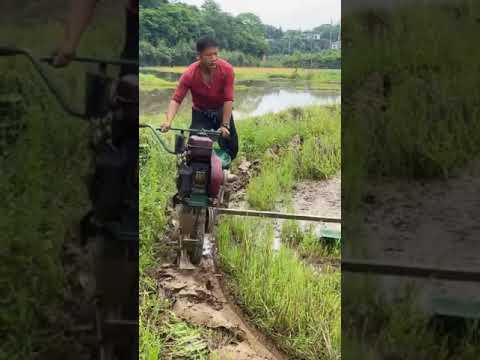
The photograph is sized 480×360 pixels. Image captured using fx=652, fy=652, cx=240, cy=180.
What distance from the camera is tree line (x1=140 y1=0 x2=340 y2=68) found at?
123 inches

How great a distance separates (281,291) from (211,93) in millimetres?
1005

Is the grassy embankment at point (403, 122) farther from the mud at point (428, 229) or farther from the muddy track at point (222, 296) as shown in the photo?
the muddy track at point (222, 296)

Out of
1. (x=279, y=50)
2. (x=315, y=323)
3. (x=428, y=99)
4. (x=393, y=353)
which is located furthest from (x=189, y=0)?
(x=393, y=353)

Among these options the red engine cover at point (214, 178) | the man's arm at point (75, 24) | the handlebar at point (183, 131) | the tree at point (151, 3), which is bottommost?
the red engine cover at point (214, 178)

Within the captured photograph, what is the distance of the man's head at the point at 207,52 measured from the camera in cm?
314

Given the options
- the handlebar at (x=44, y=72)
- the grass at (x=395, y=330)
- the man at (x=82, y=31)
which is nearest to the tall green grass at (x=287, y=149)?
the grass at (x=395, y=330)

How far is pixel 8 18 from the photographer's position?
10.9 feet

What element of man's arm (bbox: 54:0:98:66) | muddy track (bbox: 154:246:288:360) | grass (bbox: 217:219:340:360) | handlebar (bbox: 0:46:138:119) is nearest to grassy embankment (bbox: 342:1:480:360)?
grass (bbox: 217:219:340:360)

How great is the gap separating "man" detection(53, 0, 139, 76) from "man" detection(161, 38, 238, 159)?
28cm

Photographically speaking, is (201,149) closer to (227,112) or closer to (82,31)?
(227,112)

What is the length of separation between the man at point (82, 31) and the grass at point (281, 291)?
0.94 meters

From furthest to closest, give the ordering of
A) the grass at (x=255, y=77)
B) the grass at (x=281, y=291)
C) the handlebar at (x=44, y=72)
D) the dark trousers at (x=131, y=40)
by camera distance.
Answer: the handlebar at (x=44, y=72) → the dark trousers at (x=131, y=40) → the grass at (x=255, y=77) → the grass at (x=281, y=291)

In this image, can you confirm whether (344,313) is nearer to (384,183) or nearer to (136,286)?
(384,183)

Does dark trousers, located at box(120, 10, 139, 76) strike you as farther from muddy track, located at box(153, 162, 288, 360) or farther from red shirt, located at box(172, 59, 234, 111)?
muddy track, located at box(153, 162, 288, 360)
